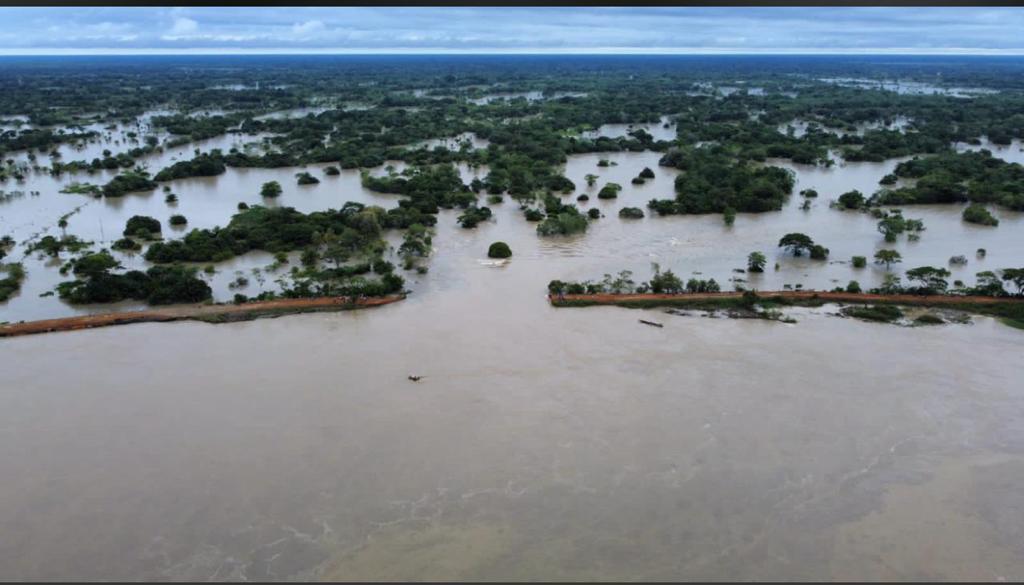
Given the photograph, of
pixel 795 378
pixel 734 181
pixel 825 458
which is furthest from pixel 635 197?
pixel 825 458

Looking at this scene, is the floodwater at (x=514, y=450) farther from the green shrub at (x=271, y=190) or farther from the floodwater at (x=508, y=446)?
the green shrub at (x=271, y=190)

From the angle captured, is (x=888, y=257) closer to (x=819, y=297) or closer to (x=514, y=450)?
(x=819, y=297)

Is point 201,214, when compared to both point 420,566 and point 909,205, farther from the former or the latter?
point 909,205

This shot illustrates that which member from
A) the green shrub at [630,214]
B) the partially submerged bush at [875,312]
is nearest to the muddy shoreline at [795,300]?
the partially submerged bush at [875,312]

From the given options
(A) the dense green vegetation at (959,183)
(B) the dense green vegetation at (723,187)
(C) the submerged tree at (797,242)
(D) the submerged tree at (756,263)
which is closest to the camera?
(D) the submerged tree at (756,263)

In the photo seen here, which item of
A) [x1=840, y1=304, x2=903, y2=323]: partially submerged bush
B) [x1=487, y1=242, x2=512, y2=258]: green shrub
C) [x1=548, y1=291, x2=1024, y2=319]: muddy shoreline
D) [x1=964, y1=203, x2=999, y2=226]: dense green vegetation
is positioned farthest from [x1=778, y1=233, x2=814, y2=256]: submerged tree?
[x1=487, y1=242, x2=512, y2=258]: green shrub

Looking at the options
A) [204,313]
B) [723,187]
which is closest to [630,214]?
[723,187]

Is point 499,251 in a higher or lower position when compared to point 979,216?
lower

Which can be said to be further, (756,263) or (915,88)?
(915,88)
